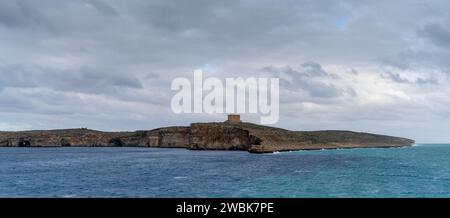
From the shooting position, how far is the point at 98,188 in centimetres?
6009

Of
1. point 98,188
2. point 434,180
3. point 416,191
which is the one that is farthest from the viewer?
point 434,180
